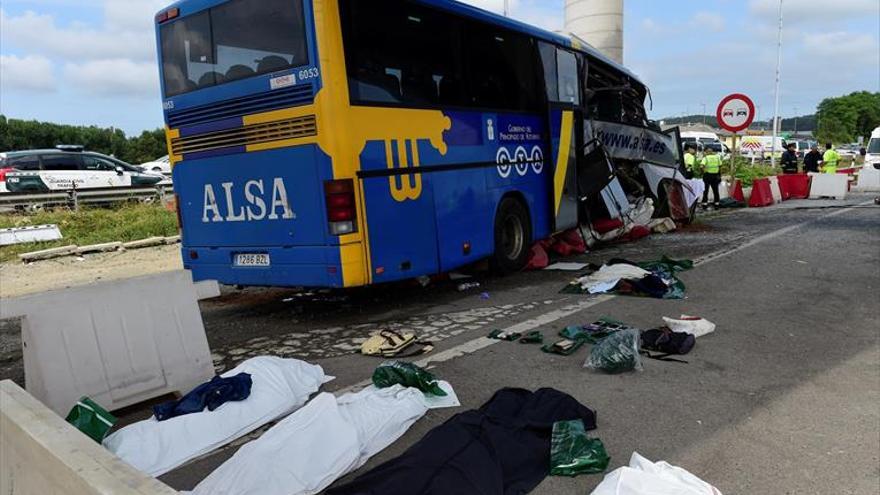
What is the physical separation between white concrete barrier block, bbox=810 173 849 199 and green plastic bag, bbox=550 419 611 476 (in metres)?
19.8

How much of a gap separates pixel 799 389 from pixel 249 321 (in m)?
5.03

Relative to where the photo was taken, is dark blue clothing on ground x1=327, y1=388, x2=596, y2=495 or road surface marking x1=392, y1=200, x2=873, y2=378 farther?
road surface marking x1=392, y1=200, x2=873, y2=378

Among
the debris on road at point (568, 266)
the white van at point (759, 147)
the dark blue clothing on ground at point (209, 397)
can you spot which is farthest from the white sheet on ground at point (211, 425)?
the white van at point (759, 147)

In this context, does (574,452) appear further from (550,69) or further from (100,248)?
(100,248)

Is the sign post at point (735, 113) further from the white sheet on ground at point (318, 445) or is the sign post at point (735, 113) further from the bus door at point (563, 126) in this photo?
the white sheet on ground at point (318, 445)

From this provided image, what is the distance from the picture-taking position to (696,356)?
4.86 metres

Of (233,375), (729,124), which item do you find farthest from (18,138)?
(233,375)

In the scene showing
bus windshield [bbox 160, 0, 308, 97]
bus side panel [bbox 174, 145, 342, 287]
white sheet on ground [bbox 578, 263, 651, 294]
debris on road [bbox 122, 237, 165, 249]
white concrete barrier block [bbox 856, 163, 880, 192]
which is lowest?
white concrete barrier block [bbox 856, 163, 880, 192]

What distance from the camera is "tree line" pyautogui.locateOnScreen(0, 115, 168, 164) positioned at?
5107 centimetres

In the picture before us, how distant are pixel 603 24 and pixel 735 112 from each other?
13.3 feet

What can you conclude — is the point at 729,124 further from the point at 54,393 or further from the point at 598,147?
the point at 54,393

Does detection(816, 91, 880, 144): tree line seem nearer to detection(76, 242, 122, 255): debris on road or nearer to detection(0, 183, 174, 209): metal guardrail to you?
detection(0, 183, 174, 209): metal guardrail

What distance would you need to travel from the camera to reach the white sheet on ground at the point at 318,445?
2867 millimetres

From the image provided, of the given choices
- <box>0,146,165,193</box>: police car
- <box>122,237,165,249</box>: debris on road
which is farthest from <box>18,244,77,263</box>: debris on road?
<box>0,146,165,193</box>: police car
